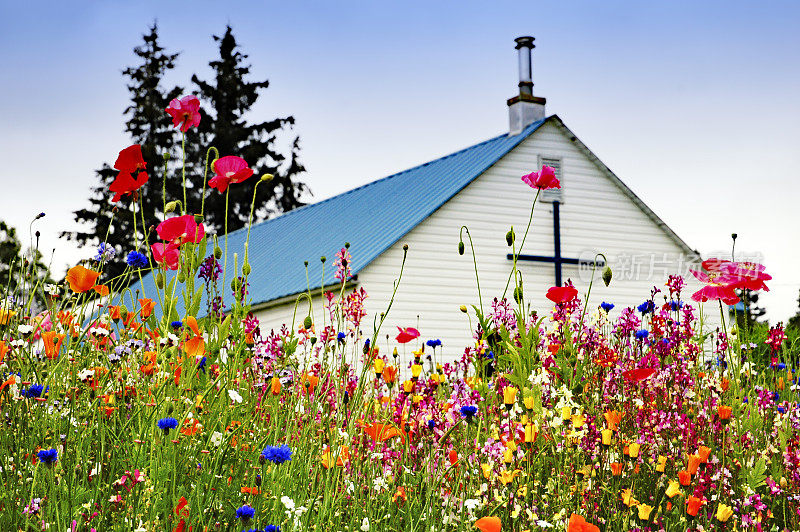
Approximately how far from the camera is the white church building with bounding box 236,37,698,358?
55.0ft

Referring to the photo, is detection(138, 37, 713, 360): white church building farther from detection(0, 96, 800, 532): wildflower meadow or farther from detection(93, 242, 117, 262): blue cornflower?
detection(0, 96, 800, 532): wildflower meadow

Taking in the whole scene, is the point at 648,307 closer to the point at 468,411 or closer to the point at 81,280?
the point at 468,411

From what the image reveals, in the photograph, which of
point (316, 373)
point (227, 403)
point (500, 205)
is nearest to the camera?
point (227, 403)

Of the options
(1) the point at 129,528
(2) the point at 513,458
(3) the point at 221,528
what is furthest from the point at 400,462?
(1) the point at 129,528

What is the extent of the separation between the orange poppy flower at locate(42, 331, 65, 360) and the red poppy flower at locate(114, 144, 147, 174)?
0.68 metres

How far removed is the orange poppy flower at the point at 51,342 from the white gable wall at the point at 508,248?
12.1 meters

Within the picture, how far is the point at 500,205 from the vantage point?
18125 millimetres

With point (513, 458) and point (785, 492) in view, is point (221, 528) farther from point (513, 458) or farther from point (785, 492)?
point (785, 492)

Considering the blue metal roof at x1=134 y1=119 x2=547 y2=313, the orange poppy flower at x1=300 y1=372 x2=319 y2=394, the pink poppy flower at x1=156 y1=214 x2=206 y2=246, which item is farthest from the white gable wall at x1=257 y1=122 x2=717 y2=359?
the pink poppy flower at x1=156 y1=214 x2=206 y2=246

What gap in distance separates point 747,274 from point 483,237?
1393cm

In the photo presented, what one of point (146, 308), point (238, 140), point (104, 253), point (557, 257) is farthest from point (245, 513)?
point (238, 140)

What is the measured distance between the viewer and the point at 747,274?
388 cm

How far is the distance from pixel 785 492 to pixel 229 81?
32978 millimetres

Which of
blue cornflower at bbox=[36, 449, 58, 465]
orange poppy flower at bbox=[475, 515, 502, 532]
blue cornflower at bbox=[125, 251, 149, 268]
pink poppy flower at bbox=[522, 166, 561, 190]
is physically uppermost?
pink poppy flower at bbox=[522, 166, 561, 190]
